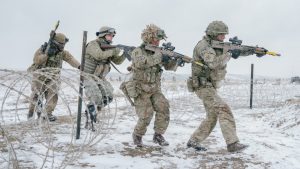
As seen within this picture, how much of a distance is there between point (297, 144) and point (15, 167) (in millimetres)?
5398

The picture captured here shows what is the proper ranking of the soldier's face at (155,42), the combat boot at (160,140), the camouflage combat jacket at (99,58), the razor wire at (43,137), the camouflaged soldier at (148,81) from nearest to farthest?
the razor wire at (43,137) < the camouflaged soldier at (148,81) < the soldier's face at (155,42) < the combat boot at (160,140) < the camouflage combat jacket at (99,58)

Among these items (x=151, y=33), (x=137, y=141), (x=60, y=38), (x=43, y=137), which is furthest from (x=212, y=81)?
(x=60, y=38)

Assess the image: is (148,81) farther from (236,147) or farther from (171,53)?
(236,147)

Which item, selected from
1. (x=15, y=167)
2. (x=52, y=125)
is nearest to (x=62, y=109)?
(x=52, y=125)

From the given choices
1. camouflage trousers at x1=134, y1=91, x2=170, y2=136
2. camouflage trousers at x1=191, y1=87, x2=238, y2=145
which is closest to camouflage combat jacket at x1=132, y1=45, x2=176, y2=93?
camouflage trousers at x1=134, y1=91, x2=170, y2=136

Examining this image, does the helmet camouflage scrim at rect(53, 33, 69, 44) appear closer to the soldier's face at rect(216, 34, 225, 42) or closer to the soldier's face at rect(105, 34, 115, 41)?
the soldier's face at rect(105, 34, 115, 41)

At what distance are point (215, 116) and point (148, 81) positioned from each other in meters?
1.15

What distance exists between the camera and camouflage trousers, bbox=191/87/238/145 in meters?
6.34

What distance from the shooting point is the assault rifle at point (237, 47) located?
654cm

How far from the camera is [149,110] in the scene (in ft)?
22.3

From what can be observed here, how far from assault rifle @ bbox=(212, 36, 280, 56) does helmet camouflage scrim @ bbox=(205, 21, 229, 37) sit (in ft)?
0.44

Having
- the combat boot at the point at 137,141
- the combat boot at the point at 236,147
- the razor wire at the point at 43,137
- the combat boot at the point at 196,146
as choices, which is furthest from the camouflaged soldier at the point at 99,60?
the combat boot at the point at 236,147

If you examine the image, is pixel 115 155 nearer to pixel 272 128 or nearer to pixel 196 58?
pixel 196 58

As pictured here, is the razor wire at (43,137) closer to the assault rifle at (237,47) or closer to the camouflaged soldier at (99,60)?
the camouflaged soldier at (99,60)
